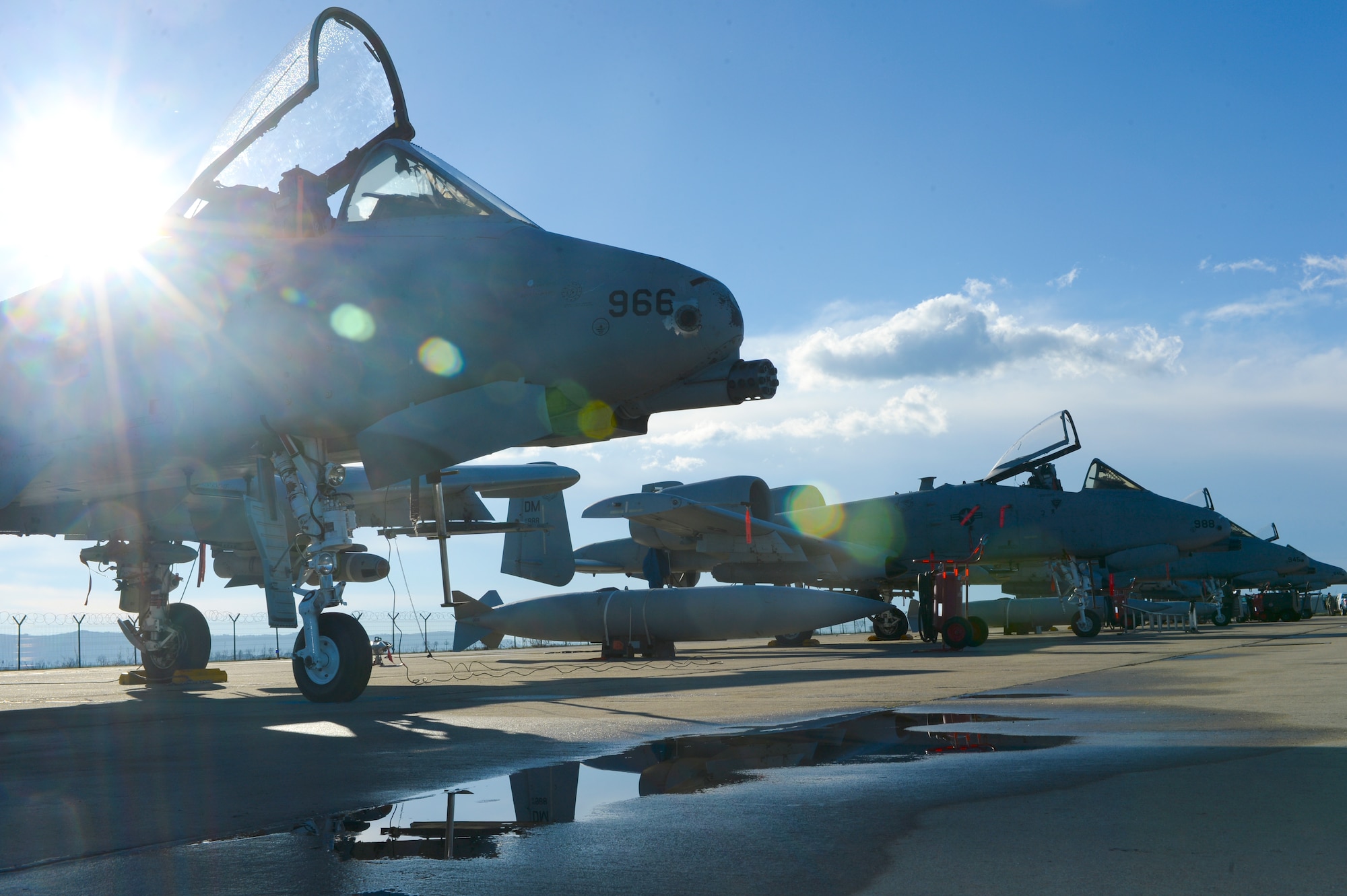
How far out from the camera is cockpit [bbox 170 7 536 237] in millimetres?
8953

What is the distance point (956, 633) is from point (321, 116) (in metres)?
14.8

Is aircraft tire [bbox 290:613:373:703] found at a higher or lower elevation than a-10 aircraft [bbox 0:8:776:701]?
lower

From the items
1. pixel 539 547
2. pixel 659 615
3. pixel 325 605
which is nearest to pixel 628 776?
pixel 325 605

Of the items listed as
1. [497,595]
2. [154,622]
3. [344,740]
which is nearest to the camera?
[344,740]

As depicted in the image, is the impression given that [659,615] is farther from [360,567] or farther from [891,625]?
[891,625]

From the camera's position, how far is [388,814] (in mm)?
3660

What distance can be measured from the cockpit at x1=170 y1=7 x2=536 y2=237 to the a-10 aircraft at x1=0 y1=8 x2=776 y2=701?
0.02 meters

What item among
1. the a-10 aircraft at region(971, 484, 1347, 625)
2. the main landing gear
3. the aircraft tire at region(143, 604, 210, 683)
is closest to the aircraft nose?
the main landing gear

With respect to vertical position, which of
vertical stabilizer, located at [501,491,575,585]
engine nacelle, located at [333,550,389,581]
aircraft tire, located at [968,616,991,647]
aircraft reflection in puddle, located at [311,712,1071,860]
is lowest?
aircraft tire, located at [968,616,991,647]

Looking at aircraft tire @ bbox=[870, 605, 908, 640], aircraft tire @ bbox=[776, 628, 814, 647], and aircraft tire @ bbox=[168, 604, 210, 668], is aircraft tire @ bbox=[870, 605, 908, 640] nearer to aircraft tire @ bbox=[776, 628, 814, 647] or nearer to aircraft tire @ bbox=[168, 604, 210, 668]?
aircraft tire @ bbox=[776, 628, 814, 647]

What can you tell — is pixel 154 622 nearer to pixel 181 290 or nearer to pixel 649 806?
pixel 181 290

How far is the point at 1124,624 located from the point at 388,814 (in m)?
29.9

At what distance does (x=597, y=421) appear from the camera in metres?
8.63

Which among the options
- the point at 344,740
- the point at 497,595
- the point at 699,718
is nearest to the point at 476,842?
the point at 344,740
